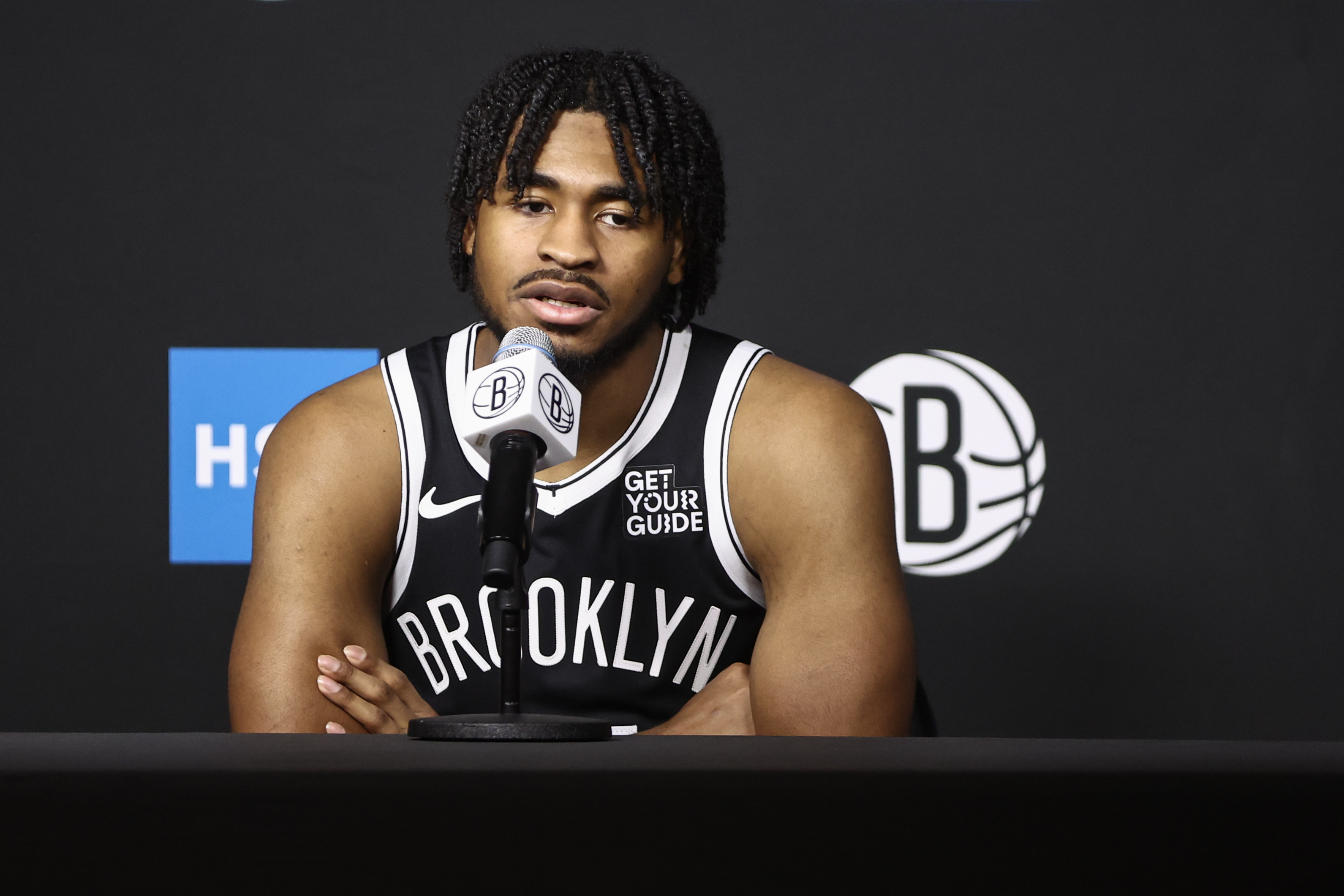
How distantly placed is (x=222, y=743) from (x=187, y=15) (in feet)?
5.31

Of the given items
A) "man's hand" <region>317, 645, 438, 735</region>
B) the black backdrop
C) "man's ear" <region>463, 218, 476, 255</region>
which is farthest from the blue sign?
"man's hand" <region>317, 645, 438, 735</region>

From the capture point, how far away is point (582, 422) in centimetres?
118

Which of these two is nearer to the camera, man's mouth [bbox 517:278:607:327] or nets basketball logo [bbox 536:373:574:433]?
nets basketball logo [bbox 536:373:574:433]

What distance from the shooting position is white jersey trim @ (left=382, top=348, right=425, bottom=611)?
44.4 inches

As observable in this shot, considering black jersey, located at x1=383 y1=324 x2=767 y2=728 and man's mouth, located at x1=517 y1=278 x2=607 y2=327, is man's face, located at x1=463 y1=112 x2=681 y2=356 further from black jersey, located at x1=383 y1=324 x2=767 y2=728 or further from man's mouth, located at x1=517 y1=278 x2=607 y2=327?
black jersey, located at x1=383 y1=324 x2=767 y2=728

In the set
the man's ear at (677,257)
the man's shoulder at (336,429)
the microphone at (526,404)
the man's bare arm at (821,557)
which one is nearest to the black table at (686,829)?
the microphone at (526,404)

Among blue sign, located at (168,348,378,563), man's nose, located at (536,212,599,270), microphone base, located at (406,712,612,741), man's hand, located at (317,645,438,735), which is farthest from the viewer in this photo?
blue sign, located at (168,348,378,563)

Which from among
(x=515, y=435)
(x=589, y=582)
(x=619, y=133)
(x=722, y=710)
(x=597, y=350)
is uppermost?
(x=619, y=133)

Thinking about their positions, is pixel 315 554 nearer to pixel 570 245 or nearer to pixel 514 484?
pixel 570 245

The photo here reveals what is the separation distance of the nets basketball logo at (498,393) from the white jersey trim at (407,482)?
0.47 metres

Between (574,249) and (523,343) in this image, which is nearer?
(523,343)

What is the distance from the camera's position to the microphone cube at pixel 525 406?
650mm

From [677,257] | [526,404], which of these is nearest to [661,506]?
[677,257]

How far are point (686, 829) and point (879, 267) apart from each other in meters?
1.52
